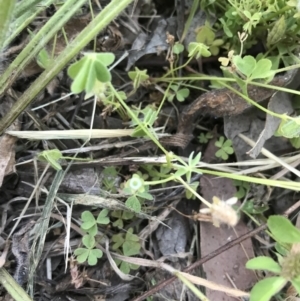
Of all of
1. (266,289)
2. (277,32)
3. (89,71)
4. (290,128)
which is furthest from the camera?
(277,32)

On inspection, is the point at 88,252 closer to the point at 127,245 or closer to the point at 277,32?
the point at 127,245

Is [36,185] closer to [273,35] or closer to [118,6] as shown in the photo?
[118,6]

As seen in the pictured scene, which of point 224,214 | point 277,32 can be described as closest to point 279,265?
point 224,214

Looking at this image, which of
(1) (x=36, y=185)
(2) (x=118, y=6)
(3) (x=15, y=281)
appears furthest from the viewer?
(1) (x=36, y=185)

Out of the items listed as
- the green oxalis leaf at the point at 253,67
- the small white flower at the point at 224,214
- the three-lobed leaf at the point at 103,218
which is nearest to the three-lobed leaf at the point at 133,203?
the three-lobed leaf at the point at 103,218

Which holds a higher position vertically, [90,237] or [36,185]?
[36,185]

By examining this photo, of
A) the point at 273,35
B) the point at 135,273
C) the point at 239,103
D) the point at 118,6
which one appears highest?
the point at 118,6

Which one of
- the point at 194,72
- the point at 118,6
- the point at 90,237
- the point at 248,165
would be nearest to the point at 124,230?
the point at 90,237
